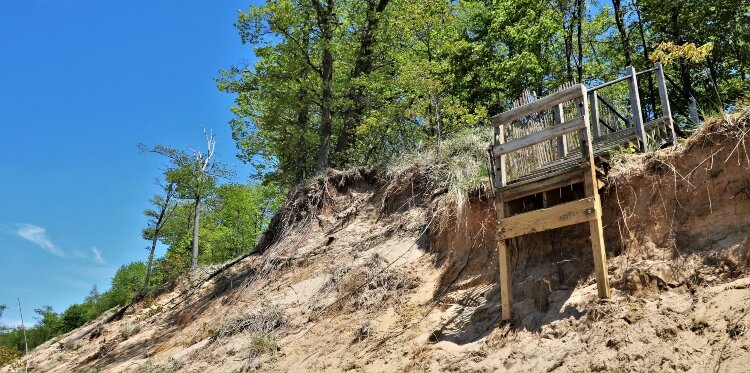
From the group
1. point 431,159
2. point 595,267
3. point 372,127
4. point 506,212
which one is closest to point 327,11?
point 372,127

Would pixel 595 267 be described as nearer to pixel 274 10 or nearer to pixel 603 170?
pixel 603 170

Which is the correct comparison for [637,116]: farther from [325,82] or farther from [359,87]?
[359,87]

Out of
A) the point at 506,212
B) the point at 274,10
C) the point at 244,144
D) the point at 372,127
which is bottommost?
the point at 506,212

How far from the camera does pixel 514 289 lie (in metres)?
7.79

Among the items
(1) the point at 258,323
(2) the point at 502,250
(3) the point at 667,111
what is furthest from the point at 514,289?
(1) the point at 258,323

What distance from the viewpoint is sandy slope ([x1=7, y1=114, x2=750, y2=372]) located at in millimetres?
6020

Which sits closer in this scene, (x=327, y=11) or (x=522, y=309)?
(x=522, y=309)

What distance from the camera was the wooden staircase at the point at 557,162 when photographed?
6957 millimetres

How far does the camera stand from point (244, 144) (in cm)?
2128

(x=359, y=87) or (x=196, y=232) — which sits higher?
(x=359, y=87)

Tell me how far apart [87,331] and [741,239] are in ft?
60.4

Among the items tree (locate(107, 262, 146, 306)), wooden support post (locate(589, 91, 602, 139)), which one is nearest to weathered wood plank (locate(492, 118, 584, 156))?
wooden support post (locate(589, 91, 602, 139))

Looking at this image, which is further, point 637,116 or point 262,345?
point 262,345

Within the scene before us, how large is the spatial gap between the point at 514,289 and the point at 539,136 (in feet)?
6.85
